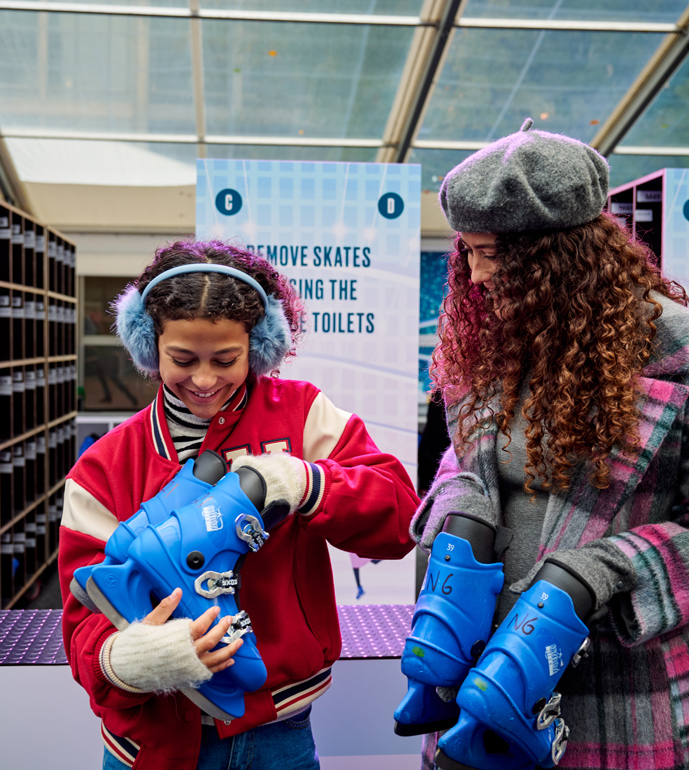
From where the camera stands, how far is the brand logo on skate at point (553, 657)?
2.58ft

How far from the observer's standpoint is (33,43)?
15.6 ft

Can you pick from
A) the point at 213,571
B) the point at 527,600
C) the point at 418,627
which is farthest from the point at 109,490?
the point at 527,600

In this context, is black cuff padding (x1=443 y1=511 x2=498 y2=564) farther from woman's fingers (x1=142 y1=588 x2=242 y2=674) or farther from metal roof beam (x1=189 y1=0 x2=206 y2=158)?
metal roof beam (x1=189 y1=0 x2=206 y2=158)

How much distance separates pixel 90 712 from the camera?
1.47 meters

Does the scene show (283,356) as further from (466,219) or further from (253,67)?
(253,67)

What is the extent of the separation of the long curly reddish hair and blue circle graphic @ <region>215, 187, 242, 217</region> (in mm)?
1985

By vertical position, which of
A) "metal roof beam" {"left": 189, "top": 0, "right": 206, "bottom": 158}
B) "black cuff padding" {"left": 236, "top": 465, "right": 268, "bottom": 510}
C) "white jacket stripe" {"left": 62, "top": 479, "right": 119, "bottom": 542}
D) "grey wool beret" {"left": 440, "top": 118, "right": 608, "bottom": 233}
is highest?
"metal roof beam" {"left": 189, "top": 0, "right": 206, "bottom": 158}

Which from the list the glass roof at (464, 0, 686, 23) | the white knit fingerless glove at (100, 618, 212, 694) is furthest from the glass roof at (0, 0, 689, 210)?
the white knit fingerless glove at (100, 618, 212, 694)

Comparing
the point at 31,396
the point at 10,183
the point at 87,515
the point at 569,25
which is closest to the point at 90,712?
the point at 87,515

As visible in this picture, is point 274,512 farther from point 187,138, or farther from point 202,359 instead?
point 187,138

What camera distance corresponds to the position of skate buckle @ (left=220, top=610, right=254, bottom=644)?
87 centimetres

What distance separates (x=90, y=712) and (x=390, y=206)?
2.08 m

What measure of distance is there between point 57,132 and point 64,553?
5489mm

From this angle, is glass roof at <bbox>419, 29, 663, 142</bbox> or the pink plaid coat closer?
the pink plaid coat
